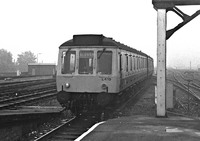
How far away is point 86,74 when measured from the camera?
1136 cm

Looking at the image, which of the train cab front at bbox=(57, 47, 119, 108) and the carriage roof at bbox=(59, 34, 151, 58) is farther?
the carriage roof at bbox=(59, 34, 151, 58)

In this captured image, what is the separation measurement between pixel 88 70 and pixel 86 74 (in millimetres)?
191

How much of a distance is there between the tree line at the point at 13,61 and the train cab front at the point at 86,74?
200 feet

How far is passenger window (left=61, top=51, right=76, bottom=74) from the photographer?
11.6 metres

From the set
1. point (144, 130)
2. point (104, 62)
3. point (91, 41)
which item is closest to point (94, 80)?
point (104, 62)

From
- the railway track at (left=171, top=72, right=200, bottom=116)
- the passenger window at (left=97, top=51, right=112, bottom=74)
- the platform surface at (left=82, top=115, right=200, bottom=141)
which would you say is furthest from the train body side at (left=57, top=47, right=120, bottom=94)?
the railway track at (left=171, top=72, right=200, bottom=116)

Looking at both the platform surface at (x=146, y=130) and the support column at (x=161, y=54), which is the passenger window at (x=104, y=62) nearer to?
the support column at (x=161, y=54)

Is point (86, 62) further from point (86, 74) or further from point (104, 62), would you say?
point (104, 62)

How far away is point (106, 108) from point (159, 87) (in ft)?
12.9

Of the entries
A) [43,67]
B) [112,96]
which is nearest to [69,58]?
[112,96]

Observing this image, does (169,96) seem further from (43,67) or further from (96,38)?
(43,67)

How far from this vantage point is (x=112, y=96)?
11266 millimetres

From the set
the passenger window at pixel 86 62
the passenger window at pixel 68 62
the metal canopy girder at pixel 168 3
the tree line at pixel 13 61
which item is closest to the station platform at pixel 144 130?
the metal canopy girder at pixel 168 3

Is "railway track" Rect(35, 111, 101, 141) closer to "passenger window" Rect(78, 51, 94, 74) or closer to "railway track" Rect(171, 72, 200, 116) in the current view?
"passenger window" Rect(78, 51, 94, 74)
